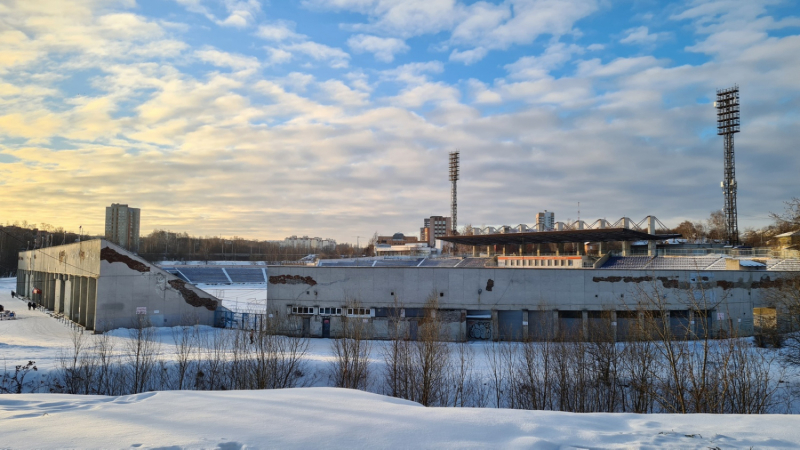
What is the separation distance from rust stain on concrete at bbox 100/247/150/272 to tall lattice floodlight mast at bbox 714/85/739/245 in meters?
74.1

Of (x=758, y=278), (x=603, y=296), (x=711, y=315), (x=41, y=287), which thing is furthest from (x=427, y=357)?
(x=41, y=287)

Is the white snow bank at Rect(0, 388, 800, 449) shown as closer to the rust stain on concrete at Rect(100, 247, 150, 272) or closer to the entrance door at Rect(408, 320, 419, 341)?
the entrance door at Rect(408, 320, 419, 341)

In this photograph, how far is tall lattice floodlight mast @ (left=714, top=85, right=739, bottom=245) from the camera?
63.0m

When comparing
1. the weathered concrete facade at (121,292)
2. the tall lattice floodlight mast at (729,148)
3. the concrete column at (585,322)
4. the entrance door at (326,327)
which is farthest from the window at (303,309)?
the tall lattice floodlight mast at (729,148)

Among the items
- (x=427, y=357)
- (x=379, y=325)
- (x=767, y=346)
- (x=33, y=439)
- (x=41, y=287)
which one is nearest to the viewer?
(x=33, y=439)

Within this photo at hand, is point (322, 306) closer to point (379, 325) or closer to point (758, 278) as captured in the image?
point (379, 325)

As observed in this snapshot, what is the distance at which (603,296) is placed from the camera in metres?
28.3

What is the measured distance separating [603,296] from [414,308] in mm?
12350

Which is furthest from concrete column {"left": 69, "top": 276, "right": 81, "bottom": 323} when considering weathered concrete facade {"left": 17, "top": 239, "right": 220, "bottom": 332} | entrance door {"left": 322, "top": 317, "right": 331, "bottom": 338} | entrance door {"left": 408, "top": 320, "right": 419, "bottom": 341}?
entrance door {"left": 408, "top": 320, "right": 419, "bottom": 341}

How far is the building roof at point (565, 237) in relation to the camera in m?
48.9

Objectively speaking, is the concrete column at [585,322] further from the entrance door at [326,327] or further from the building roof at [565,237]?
the building roof at [565,237]

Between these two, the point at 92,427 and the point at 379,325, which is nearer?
the point at 92,427

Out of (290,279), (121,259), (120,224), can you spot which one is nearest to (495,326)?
(290,279)

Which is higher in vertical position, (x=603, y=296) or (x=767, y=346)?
(x=603, y=296)
